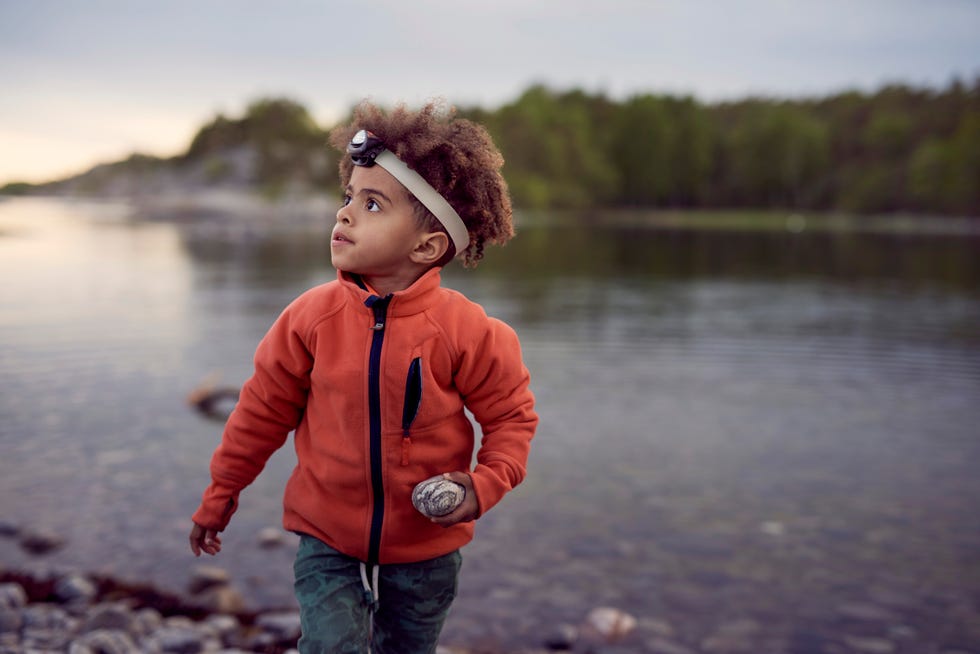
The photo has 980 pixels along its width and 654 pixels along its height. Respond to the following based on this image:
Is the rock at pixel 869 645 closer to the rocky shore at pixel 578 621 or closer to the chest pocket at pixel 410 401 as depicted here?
the rocky shore at pixel 578 621

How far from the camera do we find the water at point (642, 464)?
520 centimetres

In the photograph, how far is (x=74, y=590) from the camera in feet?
15.8

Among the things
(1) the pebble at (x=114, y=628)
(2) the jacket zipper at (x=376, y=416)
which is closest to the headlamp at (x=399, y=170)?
(2) the jacket zipper at (x=376, y=416)

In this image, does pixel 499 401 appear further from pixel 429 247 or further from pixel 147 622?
pixel 147 622

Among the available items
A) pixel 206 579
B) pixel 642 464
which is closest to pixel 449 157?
pixel 206 579

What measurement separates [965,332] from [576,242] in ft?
107

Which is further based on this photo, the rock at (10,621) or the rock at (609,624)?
the rock at (609,624)

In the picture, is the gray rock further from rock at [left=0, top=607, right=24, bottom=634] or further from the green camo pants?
the green camo pants

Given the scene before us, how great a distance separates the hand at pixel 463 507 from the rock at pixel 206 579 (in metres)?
3.17

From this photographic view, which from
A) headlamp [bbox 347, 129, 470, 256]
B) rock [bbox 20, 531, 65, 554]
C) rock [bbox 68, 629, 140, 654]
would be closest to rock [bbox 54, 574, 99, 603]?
rock [bbox 20, 531, 65, 554]

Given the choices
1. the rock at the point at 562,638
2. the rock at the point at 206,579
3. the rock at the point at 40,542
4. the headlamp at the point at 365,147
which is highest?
the headlamp at the point at 365,147

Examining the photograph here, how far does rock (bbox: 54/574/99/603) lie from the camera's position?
477cm

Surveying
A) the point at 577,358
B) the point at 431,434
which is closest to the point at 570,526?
the point at 431,434

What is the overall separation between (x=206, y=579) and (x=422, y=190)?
3.56 metres
